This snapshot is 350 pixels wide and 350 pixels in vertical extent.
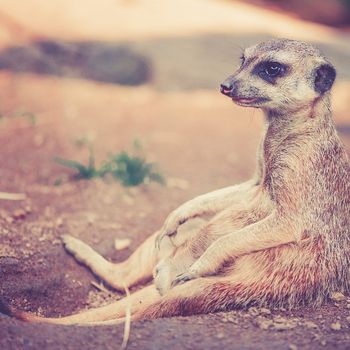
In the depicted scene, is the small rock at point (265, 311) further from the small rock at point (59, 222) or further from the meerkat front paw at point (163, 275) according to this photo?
the small rock at point (59, 222)

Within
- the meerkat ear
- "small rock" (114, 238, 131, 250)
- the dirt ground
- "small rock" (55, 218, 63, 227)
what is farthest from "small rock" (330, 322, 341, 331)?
"small rock" (55, 218, 63, 227)

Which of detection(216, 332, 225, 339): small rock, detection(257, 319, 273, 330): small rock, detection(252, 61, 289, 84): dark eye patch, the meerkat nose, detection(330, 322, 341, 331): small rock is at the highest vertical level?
detection(252, 61, 289, 84): dark eye patch

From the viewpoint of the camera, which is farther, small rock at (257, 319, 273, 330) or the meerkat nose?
the meerkat nose

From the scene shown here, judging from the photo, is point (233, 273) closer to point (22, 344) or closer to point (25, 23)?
point (22, 344)

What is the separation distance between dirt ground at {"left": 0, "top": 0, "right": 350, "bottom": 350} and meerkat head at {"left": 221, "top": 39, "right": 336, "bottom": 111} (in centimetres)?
90

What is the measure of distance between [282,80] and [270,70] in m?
0.07

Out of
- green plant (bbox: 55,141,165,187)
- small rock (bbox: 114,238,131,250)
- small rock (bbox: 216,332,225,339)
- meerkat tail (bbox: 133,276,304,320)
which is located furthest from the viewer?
green plant (bbox: 55,141,165,187)

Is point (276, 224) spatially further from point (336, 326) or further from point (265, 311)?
point (336, 326)

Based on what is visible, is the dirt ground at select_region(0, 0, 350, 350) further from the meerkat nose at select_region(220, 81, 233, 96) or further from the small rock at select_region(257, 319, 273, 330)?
the meerkat nose at select_region(220, 81, 233, 96)

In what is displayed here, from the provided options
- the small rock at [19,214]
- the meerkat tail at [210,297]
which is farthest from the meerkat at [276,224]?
the small rock at [19,214]

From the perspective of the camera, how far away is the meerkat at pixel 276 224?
96.8 inches

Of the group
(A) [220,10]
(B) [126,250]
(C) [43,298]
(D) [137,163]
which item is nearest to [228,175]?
(D) [137,163]

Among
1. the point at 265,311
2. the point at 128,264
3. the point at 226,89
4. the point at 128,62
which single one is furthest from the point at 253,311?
the point at 128,62

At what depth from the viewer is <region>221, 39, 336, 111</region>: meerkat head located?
2.64 m
